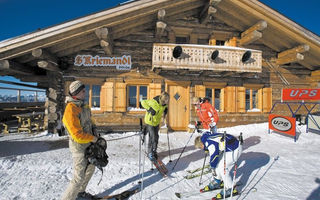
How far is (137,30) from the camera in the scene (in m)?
7.91

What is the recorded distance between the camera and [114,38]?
7672 millimetres

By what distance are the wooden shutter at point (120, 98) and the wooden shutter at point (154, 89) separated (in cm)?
139

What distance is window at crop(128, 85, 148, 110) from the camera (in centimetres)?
829

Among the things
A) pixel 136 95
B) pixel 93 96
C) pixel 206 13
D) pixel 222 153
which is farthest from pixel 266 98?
pixel 93 96

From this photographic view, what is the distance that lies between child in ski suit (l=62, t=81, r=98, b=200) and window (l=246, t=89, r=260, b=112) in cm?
954

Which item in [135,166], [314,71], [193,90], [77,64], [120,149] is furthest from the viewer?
[314,71]

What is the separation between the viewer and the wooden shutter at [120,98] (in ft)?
26.0

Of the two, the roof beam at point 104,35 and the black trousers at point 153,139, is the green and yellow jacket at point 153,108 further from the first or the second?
the roof beam at point 104,35

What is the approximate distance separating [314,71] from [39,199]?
1417 centimetres

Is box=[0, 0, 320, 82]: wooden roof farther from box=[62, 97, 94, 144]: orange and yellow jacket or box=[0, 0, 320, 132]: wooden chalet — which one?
box=[62, 97, 94, 144]: orange and yellow jacket

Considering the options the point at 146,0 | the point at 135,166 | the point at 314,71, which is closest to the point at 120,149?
the point at 135,166

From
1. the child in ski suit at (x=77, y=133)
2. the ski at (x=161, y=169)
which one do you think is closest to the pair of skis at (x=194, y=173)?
the ski at (x=161, y=169)

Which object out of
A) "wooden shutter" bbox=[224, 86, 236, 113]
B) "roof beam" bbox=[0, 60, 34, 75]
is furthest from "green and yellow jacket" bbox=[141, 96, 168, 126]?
"wooden shutter" bbox=[224, 86, 236, 113]

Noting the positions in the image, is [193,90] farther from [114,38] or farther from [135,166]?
[135,166]
